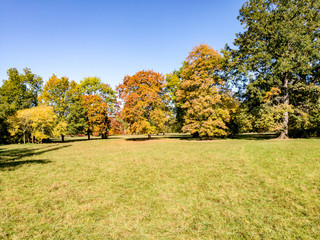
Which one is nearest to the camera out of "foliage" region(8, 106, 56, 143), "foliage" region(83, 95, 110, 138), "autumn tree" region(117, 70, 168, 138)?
"autumn tree" region(117, 70, 168, 138)

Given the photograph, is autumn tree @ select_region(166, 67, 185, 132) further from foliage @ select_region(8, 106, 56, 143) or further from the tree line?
foliage @ select_region(8, 106, 56, 143)

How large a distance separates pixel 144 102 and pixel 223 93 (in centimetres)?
1305

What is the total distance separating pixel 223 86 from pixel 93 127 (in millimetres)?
29181

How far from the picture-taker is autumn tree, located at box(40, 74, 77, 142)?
115 ft

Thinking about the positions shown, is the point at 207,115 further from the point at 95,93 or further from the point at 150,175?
the point at 95,93

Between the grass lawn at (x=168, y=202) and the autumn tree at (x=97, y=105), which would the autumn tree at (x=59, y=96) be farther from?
the grass lawn at (x=168, y=202)

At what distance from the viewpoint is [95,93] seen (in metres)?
42.0

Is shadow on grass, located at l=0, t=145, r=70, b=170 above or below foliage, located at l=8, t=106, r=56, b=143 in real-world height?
below

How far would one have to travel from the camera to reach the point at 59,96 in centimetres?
3597

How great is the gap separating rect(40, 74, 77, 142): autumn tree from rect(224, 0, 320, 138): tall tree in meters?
33.1

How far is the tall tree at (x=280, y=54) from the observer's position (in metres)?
19.6

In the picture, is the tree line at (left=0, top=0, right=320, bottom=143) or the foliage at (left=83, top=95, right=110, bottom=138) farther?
the foliage at (left=83, top=95, right=110, bottom=138)

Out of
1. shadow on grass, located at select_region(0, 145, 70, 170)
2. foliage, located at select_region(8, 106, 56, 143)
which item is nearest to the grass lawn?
shadow on grass, located at select_region(0, 145, 70, 170)

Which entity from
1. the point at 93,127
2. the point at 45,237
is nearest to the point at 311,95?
the point at 45,237
